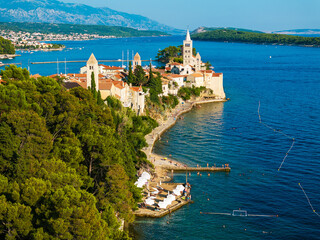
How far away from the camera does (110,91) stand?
140ft

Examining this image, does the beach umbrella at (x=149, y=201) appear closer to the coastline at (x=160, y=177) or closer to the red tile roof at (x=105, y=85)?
the coastline at (x=160, y=177)

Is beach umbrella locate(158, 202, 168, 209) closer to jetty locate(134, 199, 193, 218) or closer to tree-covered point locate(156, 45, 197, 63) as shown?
jetty locate(134, 199, 193, 218)

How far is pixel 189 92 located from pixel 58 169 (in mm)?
48352

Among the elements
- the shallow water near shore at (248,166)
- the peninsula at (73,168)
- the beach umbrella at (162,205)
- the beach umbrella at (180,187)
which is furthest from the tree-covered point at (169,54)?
the beach umbrella at (162,205)

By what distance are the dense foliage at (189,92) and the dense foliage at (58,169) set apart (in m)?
34.8

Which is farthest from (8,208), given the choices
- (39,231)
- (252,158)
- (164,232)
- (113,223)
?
(252,158)

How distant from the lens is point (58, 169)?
798 inches

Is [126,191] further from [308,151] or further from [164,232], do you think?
[308,151]

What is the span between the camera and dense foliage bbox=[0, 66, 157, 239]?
16.4 m

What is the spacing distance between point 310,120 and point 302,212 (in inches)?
1076

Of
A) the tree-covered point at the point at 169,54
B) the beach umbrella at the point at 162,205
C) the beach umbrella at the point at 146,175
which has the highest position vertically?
the tree-covered point at the point at 169,54

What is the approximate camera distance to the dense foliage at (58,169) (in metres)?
16.4

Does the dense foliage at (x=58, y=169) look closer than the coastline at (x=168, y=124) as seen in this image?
Yes

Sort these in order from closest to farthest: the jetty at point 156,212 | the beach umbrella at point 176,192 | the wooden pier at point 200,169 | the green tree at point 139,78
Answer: the jetty at point 156,212 → the beach umbrella at point 176,192 → the wooden pier at point 200,169 → the green tree at point 139,78
